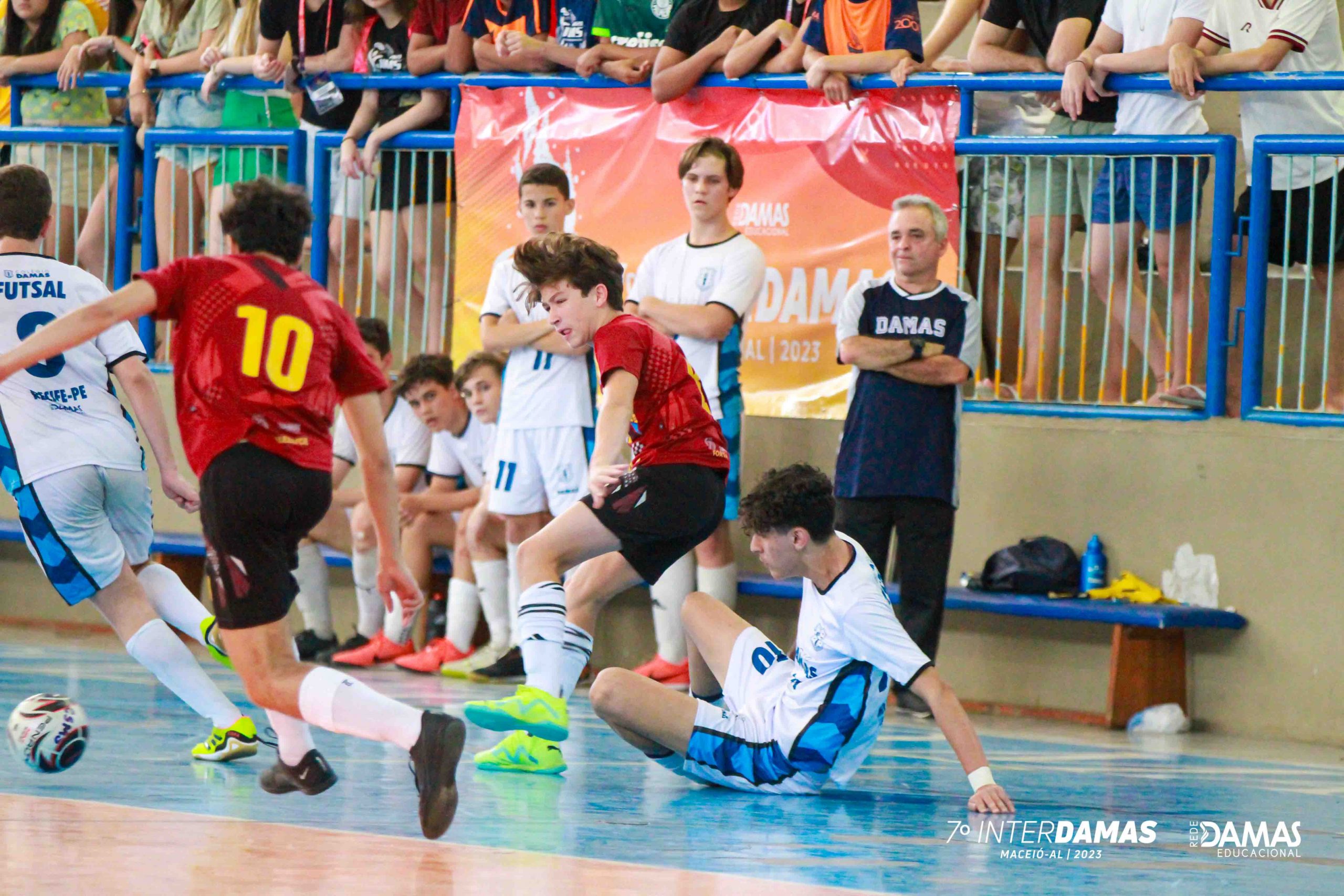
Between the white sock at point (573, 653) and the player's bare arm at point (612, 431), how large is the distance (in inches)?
23.1

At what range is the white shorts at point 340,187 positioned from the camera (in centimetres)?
1091

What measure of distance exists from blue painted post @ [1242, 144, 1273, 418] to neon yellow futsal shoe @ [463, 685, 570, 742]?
404 cm

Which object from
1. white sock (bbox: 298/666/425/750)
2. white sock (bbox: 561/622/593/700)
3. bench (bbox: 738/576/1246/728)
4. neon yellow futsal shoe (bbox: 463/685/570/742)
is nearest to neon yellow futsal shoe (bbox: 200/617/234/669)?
neon yellow futsal shoe (bbox: 463/685/570/742)

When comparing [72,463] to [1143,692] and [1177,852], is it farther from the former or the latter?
[1143,692]

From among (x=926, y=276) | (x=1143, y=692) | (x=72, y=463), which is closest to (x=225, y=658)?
(x=72, y=463)

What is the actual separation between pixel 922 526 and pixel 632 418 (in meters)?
2.39

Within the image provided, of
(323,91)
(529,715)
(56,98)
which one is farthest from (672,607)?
(56,98)

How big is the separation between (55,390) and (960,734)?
3682 mm

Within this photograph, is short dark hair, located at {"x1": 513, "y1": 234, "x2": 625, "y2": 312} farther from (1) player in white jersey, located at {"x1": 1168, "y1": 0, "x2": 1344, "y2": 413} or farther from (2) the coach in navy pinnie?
(1) player in white jersey, located at {"x1": 1168, "y1": 0, "x2": 1344, "y2": 413}

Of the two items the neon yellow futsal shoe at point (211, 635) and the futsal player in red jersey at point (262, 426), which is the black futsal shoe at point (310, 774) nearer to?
the futsal player in red jersey at point (262, 426)

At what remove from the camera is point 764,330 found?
9773mm

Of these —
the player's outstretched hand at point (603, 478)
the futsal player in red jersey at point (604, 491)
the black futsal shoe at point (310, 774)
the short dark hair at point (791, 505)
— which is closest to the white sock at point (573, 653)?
the futsal player in red jersey at point (604, 491)

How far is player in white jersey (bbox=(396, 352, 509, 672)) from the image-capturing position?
32.3 feet

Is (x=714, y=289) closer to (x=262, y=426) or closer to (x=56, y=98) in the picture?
(x=262, y=426)
